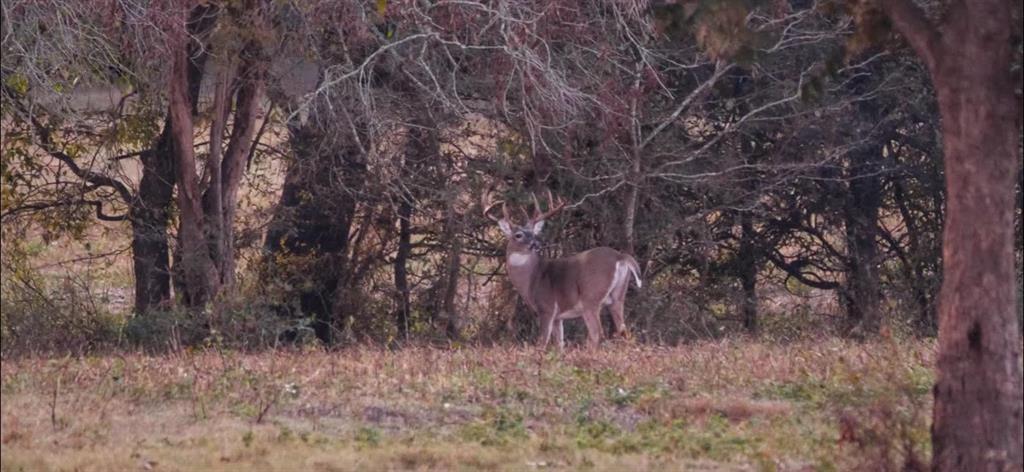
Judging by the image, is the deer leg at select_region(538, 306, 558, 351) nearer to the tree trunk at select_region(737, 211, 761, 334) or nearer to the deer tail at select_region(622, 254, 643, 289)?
the deer tail at select_region(622, 254, 643, 289)

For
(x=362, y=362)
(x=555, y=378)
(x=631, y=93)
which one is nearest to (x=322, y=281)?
(x=631, y=93)

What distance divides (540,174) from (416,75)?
2.26 meters

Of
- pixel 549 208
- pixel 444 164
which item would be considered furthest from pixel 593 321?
pixel 444 164

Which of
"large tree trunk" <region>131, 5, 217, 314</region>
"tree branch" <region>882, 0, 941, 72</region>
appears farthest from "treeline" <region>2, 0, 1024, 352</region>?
"tree branch" <region>882, 0, 941, 72</region>

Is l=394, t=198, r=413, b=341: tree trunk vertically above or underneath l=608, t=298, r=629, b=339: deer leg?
above

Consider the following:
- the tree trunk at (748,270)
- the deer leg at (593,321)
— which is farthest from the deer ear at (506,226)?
the tree trunk at (748,270)

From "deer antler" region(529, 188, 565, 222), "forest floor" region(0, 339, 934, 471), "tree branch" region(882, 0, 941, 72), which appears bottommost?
"forest floor" region(0, 339, 934, 471)

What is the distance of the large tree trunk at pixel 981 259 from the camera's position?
26.8 ft

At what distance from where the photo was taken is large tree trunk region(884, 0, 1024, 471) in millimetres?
8164

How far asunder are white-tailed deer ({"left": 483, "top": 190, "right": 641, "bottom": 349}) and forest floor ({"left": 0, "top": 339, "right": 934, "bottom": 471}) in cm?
367

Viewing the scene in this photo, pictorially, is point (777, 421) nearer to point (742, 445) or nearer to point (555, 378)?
point (742, 445)

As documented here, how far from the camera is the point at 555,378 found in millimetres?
11141

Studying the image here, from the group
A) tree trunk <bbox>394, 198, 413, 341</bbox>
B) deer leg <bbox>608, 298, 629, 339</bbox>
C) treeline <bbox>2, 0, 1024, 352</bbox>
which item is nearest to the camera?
treeline <bbox>2, 0, 1024, 352</bbox>

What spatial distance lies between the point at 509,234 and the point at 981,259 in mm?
9031
